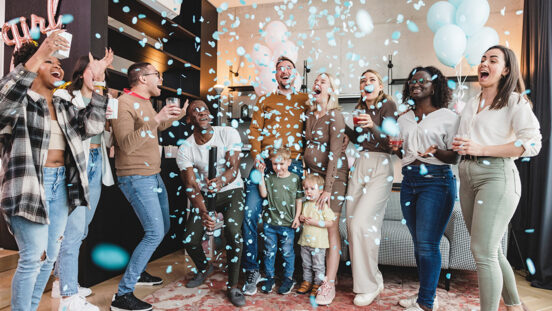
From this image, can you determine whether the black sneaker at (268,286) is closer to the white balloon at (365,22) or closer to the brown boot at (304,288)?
the brown boot at (304,288)

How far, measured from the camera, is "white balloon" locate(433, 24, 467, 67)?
2857mm

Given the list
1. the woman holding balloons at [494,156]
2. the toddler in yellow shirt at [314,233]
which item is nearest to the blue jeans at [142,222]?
the toddler in yellow shirt at [314,233]

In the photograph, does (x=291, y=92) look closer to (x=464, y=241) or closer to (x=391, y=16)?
(x=464, y=241)

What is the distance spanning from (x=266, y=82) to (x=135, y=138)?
5.83ft

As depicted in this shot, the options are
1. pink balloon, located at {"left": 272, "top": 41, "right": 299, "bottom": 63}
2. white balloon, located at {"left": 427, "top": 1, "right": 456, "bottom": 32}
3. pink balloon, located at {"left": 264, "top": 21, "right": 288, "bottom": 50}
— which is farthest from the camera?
pink balloon, located at {"left": 264, "top": 21, "right": 288, "bottom": 50}

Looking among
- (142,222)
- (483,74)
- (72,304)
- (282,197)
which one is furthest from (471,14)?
(72,304)

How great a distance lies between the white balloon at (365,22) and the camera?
13.9 ft

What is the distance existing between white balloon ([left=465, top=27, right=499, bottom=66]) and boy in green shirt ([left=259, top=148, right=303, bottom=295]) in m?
1.89

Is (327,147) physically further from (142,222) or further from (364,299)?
(142,222)

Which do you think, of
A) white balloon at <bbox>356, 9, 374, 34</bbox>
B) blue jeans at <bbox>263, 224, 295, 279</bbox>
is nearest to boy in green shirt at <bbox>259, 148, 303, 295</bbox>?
blue jeans at <bbox>263, 224, 295, 279</bbox>

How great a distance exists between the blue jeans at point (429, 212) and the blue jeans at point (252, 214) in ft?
2.28

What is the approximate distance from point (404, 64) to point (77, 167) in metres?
3.57

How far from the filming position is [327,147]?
2.28 m

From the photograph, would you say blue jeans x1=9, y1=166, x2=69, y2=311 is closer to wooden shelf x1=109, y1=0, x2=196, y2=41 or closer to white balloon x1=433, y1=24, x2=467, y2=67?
wooden shelf x1=109, y1=0, x2=196, y2=41
